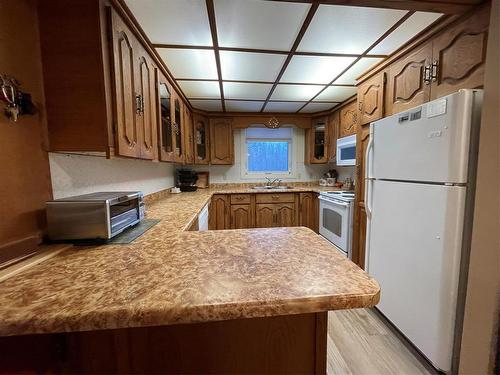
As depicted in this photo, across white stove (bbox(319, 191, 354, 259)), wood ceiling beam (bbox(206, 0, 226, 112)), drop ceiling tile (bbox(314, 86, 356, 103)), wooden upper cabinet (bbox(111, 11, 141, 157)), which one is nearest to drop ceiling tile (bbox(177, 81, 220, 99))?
wood ceiling beam (bbox(206, 0, 226, 112))

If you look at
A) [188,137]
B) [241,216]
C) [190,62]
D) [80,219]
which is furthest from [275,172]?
[80,219]

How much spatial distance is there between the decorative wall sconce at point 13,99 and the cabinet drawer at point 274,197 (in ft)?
9.39

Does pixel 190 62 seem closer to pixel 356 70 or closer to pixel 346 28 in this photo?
pixel 346 28

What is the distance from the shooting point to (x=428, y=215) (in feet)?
4.23

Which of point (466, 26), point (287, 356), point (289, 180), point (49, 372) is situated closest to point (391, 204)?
point (466, 26)

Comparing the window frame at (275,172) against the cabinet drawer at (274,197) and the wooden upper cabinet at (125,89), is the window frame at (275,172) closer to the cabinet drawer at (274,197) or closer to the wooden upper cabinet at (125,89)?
the cabinet drawer at (274,197)

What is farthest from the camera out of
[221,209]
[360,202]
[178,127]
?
[221,209]

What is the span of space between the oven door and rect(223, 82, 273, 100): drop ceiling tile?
1577 millimetres

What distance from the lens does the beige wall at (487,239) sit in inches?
42.2

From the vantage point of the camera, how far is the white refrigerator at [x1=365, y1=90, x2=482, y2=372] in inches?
45.3

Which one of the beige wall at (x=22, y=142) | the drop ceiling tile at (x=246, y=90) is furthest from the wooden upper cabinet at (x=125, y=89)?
the drop ceiling tile at (x=246, y=90)

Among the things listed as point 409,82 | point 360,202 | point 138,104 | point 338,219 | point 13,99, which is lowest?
point 338,219

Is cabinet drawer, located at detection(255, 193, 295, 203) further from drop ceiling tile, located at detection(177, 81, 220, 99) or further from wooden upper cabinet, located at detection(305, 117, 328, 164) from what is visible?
drop ceiling tile, located at detection(177, 81, 220, 99)

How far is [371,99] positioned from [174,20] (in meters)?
1.74
